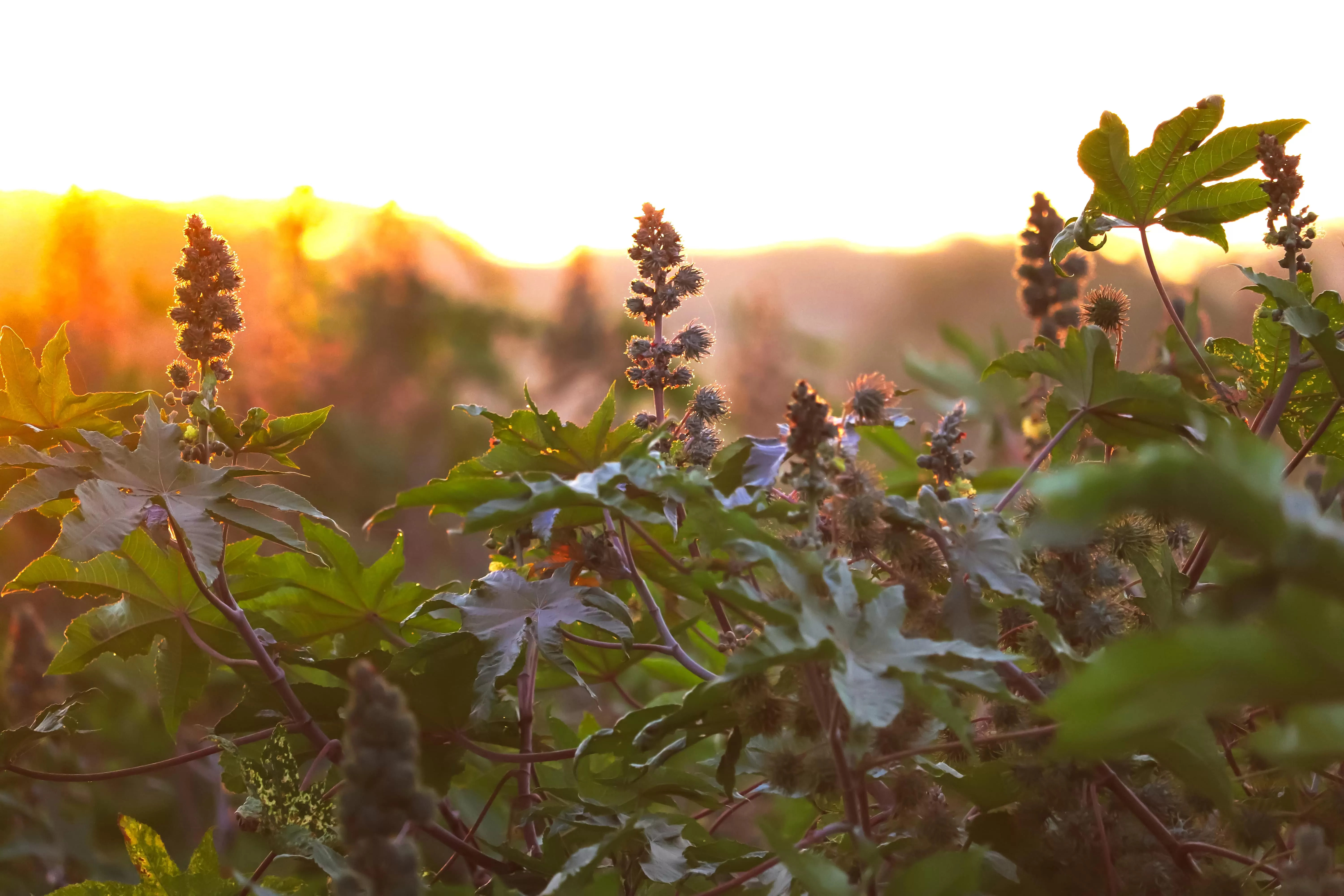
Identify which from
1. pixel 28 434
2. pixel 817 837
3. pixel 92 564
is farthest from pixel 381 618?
pixel 817 837

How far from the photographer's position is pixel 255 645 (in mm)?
834

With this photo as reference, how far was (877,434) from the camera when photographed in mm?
1089

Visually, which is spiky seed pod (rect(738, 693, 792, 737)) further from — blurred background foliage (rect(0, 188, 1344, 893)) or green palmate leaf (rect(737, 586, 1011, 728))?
blurred background foliage (rect(0, 188, 1344, 893))

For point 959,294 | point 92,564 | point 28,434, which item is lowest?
point 959,294

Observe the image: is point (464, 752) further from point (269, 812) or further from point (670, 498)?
point (670, 498)

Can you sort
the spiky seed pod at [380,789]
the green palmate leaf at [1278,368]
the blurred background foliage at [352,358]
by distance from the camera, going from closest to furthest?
1. the spiky seed pod at [380,789]
2. the green palmate leaf at [1278,368]
3. the blurred background foliage at [352,358]

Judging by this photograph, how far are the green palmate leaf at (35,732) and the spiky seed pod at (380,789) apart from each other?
0.58m

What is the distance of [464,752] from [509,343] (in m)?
5.55

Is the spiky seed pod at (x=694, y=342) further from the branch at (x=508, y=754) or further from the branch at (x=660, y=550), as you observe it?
the branch at (x=508, y=754)

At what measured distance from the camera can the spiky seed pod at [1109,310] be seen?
3.09 ft

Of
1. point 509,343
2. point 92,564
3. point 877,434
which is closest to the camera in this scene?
point 92,564

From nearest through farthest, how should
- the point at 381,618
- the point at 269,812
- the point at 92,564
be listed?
the point at 269,812 < the point at 92,564 < the point at 381,618

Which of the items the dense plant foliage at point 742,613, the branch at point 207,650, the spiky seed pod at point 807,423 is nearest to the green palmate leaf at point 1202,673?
the dense plant foliage at point 742,613

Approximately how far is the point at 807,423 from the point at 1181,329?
0.50 meters
